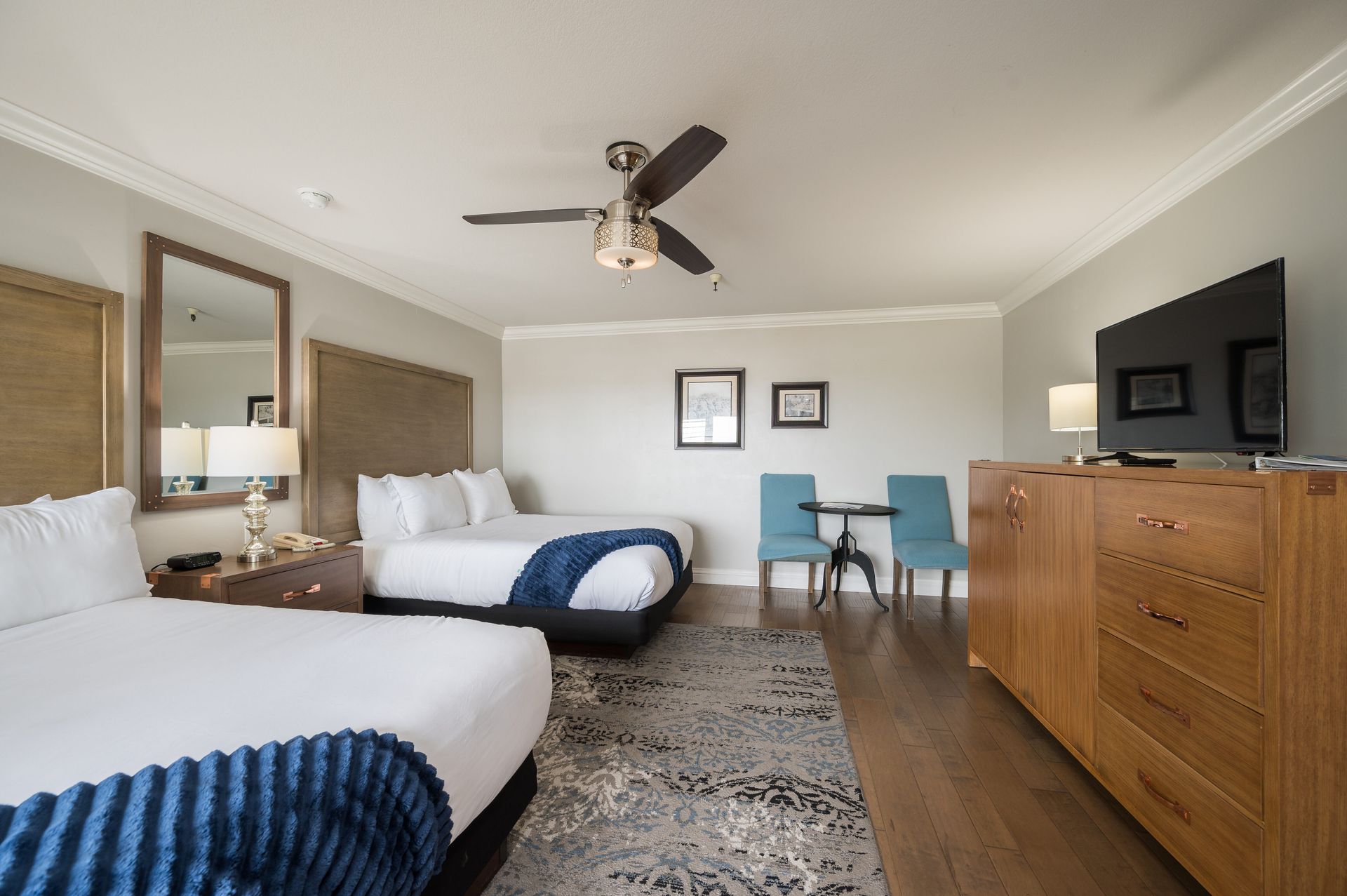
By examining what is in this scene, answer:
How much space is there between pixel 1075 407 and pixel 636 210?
2.51 meters

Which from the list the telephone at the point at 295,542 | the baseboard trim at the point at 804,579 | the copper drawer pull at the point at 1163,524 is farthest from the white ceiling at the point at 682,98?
the baseboard trim at the point at 804,579

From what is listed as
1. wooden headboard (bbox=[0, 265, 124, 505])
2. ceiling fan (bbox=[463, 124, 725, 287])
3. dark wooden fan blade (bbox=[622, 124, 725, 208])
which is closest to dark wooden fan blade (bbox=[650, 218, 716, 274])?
ceiling fan (bbox=[463, 124, 725, 287])

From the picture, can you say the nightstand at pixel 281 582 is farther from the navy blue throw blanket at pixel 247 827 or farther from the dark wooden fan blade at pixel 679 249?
the dark wooden fan blade at pixel 679 249

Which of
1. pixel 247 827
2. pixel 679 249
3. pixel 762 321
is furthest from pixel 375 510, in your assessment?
pixel 762 321

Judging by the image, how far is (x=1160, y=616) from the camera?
1.53 metres

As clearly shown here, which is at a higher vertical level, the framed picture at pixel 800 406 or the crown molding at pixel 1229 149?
the crown molding at pixel 1229 149

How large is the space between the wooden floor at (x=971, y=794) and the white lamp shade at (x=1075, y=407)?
145cm

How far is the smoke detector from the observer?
8.13ft

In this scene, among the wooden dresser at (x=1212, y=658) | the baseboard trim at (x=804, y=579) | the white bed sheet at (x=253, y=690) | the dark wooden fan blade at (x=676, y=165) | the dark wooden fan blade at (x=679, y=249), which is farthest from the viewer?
the baseboard trim at (x=804, y=579)

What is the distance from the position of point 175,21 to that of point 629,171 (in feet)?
4.77

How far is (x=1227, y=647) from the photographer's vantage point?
1300 mm

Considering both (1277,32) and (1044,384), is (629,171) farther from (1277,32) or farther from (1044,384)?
(1044,384)

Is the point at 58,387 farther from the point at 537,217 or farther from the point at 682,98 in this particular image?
the point at 682,98

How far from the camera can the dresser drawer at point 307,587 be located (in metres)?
2.26
